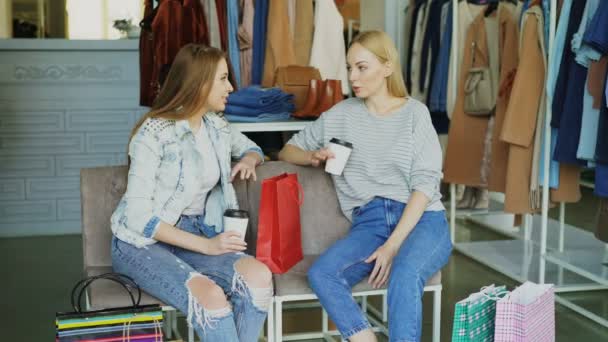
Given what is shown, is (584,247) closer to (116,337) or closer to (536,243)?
(536,243)

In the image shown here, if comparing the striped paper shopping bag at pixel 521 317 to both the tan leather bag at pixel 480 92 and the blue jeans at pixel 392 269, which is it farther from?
the tan leather bag at pixel 480 92

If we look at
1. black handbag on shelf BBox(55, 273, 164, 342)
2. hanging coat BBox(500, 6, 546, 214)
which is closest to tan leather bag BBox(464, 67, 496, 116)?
hanging coat BBox(500, 6, 546, 214)

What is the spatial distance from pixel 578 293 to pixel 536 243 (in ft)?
2.60

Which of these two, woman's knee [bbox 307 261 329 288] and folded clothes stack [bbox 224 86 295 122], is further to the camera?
folded clothes stack [bbox 224 86 295 122]

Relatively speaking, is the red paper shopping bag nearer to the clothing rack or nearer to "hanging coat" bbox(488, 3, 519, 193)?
the clothing rack

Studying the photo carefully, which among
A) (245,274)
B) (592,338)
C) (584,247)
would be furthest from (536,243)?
(245,274)

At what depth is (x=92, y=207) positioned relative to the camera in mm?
2900

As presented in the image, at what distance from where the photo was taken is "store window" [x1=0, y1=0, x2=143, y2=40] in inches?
231

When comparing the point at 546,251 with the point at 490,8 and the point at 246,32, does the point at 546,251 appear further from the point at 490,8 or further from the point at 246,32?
the point at 246,32

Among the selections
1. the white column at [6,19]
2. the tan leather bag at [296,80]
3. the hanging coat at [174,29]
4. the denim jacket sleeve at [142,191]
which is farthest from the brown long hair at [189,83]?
the white column at [6,19]

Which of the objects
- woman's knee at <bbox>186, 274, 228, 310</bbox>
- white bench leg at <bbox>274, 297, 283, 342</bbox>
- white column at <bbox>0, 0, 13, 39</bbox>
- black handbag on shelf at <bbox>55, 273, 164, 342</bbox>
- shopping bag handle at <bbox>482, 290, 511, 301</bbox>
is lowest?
white bench leg at <bbox>274, 297, 283, 342</bbox>

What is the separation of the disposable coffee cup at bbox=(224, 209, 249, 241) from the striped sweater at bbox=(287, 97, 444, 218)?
54 cm

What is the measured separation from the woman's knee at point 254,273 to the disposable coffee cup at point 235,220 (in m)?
0.10

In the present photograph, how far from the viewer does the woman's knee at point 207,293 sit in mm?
2490
